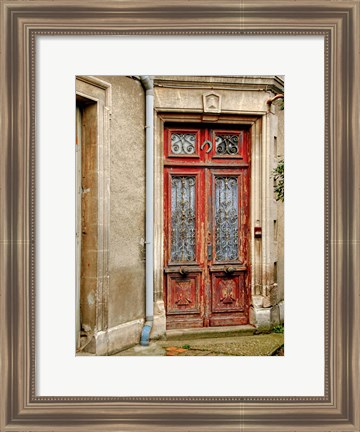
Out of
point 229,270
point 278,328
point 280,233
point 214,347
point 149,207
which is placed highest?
point 149,207

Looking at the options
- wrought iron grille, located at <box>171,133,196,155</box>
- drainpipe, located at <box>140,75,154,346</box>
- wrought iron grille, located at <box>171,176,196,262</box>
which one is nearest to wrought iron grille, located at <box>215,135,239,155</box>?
wrought iron grille, located at <box>171,133,196,155</box>

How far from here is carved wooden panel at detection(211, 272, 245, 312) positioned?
510 cm

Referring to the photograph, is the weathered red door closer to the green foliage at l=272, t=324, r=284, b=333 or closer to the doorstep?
the doorstep

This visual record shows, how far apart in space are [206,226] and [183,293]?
923 millimetres

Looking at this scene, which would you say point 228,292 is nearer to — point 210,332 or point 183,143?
point 210,332

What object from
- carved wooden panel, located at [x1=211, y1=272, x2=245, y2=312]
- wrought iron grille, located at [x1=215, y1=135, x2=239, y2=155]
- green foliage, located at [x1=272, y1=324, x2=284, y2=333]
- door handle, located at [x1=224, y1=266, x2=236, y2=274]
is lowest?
green foliage, located at [x1=272, y1=324, x2=284, y2=333]

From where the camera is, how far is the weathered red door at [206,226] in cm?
492

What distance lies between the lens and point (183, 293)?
501cm

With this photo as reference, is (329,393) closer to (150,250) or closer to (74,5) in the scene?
(150,250)

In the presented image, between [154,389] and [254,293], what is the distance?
2.78m

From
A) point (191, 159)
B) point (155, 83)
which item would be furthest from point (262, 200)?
point (155, 83)

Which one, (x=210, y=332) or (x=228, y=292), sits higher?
(x=228, y=292)

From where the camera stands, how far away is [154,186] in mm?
4676

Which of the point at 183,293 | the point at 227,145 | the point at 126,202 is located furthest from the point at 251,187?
the point at 126,202
